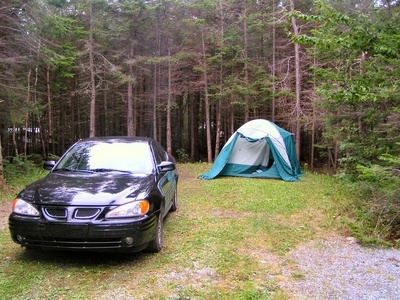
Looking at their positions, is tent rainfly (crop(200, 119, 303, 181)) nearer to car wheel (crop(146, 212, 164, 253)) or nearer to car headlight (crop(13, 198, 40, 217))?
car wheel (crop(146, 212, 164, 253))

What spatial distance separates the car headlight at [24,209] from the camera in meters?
3.41

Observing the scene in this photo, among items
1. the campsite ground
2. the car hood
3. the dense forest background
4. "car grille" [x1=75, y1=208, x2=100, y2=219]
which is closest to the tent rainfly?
the dense forest background

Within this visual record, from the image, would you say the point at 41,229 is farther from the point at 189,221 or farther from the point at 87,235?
the point at 189,221

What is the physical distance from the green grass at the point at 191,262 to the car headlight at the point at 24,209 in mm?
613

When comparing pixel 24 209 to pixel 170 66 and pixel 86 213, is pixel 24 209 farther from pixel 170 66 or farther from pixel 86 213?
pixel 170 66

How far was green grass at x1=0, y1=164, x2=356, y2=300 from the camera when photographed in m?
3.05

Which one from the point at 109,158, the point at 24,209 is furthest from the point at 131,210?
the point at 109,158

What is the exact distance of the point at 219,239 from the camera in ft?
15.2

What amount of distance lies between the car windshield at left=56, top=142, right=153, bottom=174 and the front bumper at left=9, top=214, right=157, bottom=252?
1123 mm

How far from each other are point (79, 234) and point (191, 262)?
4.43ft

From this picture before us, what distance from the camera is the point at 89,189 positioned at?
3.62m

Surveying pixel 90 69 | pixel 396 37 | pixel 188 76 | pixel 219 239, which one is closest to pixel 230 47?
pixel 188 76

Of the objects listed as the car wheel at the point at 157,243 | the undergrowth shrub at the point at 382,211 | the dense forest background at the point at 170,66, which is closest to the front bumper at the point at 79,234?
the car wheel at the point at 157,243

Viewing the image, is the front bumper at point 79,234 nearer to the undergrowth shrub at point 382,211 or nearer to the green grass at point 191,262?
the green grass at point 191,262
